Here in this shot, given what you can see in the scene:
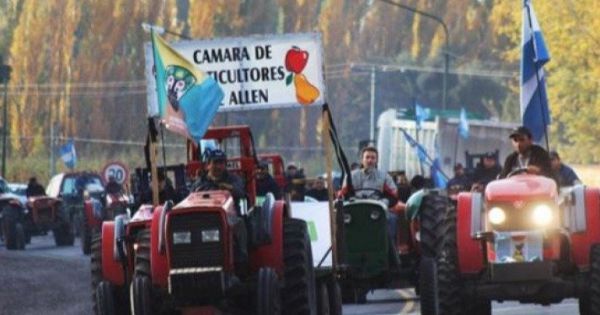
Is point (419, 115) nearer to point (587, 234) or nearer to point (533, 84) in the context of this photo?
point (533, 84)

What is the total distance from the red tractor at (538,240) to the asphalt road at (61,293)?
451cm

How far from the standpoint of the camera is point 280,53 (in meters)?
28.5

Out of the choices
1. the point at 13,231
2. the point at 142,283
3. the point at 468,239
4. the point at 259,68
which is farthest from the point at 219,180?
the point at 13,231

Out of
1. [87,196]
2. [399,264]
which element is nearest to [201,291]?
[399,264]

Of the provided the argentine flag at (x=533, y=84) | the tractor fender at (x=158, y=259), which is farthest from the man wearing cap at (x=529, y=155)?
the argentine flag at (x=533, y=84)

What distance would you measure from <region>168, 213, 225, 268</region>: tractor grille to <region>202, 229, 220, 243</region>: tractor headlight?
0.02m

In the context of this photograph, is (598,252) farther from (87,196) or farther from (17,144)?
(17,144)

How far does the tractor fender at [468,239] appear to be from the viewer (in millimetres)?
20062

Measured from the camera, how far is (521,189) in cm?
1967

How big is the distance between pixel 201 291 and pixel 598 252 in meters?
3.50

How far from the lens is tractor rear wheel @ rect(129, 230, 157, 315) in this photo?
723 inches

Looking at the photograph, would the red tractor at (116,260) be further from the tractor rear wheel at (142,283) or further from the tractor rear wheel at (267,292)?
the tractor rear wheel at (267,292)

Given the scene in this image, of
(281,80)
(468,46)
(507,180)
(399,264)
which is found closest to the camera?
(507,180)

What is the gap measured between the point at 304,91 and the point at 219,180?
7.31 meters
